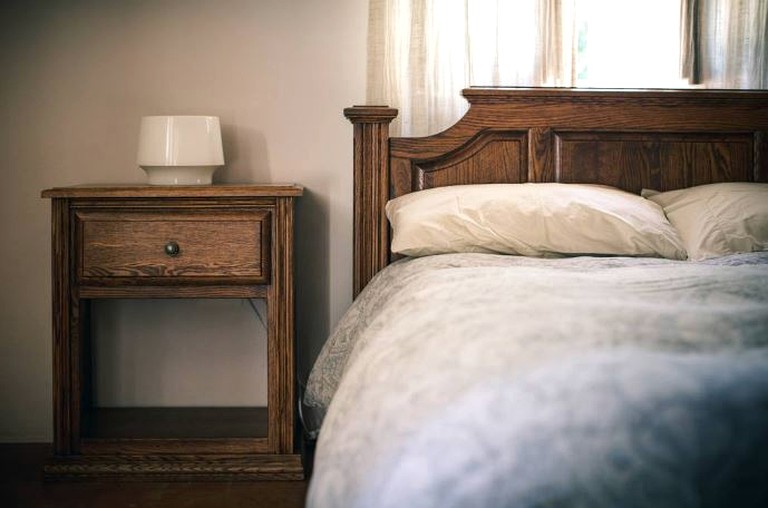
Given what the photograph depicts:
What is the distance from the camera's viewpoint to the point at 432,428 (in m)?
0.99

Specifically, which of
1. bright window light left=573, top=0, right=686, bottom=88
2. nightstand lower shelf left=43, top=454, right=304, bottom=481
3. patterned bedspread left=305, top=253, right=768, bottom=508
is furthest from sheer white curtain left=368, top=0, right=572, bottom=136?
patterned bedspread left=305, top=253, right=768, bottom=508

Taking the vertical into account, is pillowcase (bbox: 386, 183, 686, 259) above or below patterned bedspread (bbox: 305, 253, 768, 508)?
above

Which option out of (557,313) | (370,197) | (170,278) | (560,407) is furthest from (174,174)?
(560,407)

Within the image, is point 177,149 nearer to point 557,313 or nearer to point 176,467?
point 176,467

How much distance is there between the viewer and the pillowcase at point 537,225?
2334 mm

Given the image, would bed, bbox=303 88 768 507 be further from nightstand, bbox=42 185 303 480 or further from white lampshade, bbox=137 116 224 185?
white lampshade, bbox=137 116 224 185

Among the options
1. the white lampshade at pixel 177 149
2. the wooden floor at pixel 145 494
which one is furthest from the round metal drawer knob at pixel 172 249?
the wooden floor at pixel 145 494

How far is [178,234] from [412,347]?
52.5 inches

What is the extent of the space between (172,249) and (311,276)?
1.92 ft

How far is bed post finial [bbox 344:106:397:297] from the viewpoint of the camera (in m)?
2.72

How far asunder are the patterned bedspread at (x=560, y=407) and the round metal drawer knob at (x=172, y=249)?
116 cm

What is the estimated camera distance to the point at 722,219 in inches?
93.4

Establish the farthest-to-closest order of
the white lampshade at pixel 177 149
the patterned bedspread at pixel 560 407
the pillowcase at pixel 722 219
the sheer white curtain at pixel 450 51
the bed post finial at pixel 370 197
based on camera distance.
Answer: the sheer white curtain at pixel 450 51
the bed post finial at pixel 370 197
the white lampshade at pixel 177 149
the pillowcase at pixel 722 219
the patterned bedspread at pixel 560 407

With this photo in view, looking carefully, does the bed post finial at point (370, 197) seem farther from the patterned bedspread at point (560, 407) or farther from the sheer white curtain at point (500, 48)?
the patterned bedspread at point (560, 407)
